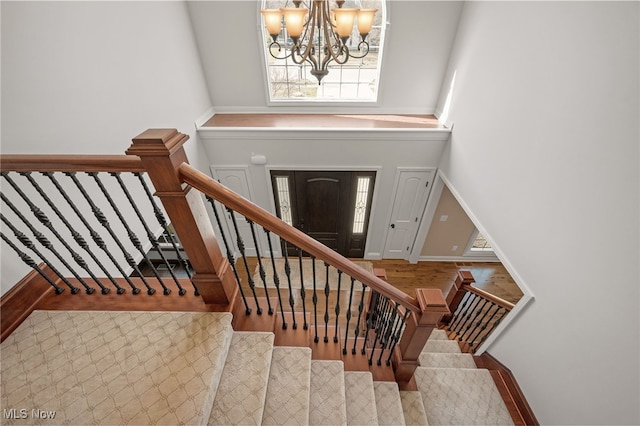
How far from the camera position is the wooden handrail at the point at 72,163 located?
101 cm

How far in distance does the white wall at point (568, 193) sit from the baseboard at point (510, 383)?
0.07 meters

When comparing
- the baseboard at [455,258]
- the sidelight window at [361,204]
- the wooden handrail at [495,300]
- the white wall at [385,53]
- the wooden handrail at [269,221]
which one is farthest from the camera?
the baseboard at [455,258]

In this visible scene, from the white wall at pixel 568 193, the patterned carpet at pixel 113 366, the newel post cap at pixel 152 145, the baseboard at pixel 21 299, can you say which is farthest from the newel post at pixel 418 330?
the baseboard at pixel 21 299

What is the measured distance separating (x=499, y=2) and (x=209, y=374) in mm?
3825

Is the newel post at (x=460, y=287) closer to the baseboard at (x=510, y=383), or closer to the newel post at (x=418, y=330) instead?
the baseboard at (x=510, y=383)

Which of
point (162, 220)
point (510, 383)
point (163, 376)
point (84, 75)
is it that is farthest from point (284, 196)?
point (510, 383)

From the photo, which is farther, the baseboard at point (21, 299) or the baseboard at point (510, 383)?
the baseboard at point (510, 383)

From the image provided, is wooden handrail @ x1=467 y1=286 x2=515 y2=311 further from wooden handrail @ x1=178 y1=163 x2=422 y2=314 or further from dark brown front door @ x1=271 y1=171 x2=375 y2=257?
dark brown front door @ x1=271 y1=171 x2=375 y2=257

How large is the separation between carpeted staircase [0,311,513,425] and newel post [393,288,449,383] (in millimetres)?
266

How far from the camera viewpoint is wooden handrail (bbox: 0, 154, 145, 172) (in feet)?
3.32

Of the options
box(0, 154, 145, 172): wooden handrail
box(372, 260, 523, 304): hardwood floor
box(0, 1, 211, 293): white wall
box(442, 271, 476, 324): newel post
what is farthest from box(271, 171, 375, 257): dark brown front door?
box(0, 154, 145, 172): wooden handrail

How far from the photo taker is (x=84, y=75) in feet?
6.05

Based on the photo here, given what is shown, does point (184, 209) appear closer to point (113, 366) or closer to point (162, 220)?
point (162, 220)

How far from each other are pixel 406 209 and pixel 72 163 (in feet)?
13.3
